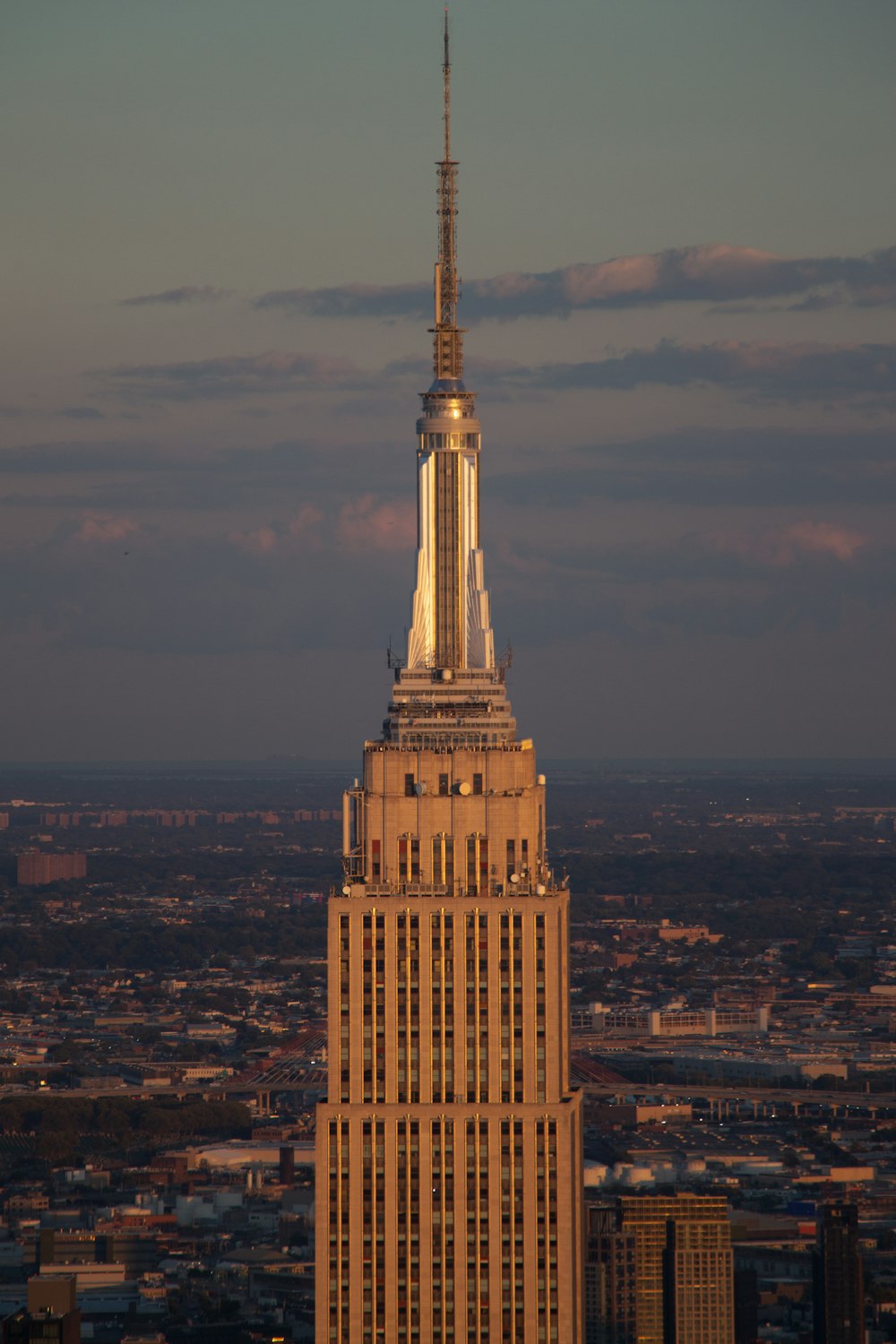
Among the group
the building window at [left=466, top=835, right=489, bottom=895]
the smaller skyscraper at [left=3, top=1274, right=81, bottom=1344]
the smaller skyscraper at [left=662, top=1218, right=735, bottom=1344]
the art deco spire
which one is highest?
the art deco spire

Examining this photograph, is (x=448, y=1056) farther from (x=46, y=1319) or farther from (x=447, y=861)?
(x=46, y=1319)

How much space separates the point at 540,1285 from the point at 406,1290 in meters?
2.68

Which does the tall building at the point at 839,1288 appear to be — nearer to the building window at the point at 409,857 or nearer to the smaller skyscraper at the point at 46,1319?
the smaller skyscraper at the point at 46,1319

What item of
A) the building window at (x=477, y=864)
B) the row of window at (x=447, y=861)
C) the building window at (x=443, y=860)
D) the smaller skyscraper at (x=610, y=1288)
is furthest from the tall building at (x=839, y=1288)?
the building window at (x=443, y=860)

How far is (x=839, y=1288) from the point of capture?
102375mm

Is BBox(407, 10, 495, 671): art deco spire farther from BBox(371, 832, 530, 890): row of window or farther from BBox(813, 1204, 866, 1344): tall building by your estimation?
BBox(813, 1204, 866, 1344): tall building

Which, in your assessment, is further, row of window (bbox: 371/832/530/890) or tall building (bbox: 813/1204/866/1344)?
tall building (bbox: 813/1204/866/1344)

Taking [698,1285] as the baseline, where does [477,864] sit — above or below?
above

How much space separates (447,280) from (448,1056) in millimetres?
17120

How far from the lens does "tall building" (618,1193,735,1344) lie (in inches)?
3634

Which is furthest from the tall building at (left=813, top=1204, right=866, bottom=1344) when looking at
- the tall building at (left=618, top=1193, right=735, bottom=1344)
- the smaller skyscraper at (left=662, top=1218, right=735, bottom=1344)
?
the smaller skyscraper at (left=662, top=1218, right=735, bottom=1344)

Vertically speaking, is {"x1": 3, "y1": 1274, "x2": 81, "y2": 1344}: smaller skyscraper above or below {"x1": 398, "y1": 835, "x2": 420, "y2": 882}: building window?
below

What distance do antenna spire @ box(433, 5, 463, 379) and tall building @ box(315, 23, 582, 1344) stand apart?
714 centimetres

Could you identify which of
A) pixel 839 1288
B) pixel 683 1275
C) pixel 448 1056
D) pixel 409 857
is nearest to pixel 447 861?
pixel 409 857
